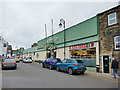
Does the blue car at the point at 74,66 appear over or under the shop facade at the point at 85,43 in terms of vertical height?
under

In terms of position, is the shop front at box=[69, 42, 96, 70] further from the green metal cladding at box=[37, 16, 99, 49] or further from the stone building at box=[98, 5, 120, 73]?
the stone building at box=[98, 5, 120, 73]

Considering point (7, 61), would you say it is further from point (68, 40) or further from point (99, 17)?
point (99, 17)

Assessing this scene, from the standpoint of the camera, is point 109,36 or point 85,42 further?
point 85,42

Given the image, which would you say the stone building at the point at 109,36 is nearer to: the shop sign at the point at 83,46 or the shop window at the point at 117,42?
the shop window at the point at 117,42

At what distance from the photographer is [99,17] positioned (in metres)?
12.7

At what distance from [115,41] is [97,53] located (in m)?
2.40

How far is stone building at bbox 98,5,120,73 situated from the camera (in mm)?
10812

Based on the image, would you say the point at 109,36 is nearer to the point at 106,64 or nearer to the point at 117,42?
the point at 117,42

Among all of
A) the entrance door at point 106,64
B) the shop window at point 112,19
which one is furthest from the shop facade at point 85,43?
the shop window at point 112,19

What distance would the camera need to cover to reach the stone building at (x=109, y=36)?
10.8 meters

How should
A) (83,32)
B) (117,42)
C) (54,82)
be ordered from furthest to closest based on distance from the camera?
(83,32)
(117,42)
(54,82)

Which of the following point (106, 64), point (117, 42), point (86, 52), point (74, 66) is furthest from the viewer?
point (86, 52)

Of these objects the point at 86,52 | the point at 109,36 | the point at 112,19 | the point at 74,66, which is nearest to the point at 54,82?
the point at 74,66

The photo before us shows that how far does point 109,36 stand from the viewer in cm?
1147
